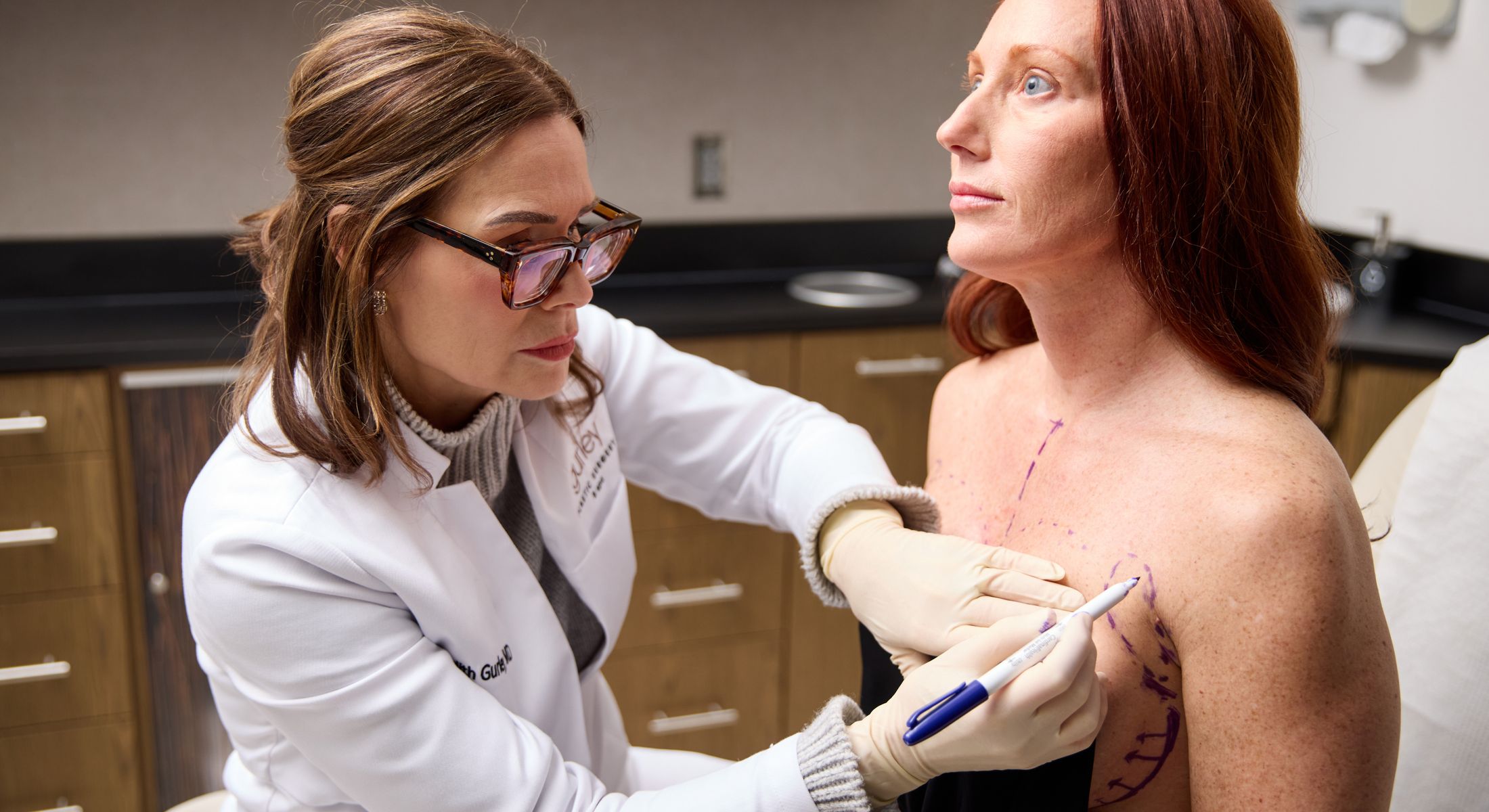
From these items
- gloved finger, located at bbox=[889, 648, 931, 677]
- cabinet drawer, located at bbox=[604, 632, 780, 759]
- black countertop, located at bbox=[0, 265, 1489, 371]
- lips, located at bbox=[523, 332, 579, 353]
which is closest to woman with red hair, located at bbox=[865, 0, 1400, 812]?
gloved finger, located at bbox=[889, 648, 931, 677]

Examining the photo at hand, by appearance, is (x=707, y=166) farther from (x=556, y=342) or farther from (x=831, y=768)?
(x=831, y=768)

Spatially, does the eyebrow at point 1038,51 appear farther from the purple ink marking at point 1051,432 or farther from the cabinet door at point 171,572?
the cabinet door at point 171,572

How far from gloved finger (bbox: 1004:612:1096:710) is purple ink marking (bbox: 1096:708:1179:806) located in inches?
5.2

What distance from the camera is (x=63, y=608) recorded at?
216cm

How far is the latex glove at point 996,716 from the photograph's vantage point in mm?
919

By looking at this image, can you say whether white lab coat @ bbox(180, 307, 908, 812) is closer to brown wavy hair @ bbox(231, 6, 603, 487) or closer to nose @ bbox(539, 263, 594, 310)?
brown wavy hair @ bbox(231, 6, 603, 487)

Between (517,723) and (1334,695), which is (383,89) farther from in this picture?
(1334,695)

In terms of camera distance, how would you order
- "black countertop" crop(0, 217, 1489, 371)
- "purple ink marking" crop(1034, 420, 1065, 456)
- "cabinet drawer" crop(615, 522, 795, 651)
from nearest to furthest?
1. "purple ink marking" crop(1034, 420, 1065, 456)
2. "black countertop" crop(0, 217, 1489, 371)
3. "cabinet drawer" crop(615, 522, 795, 651)

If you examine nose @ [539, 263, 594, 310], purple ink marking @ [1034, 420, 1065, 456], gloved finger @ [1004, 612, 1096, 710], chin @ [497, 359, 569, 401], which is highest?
nose @ [539, 263, 594, 310]

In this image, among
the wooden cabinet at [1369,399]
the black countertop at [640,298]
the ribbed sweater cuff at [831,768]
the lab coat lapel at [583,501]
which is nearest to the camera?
the ribbed sweater cuff at [831,768]

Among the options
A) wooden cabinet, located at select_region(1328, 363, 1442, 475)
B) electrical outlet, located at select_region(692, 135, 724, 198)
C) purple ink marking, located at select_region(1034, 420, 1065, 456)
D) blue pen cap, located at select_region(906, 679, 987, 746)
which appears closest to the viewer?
blue pen cap, located at select_region(906, 679, 987, 746)

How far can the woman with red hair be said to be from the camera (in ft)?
3.03

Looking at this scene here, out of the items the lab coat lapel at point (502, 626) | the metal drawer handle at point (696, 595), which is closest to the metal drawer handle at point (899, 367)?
the metal drawer handle at point (696, 595)

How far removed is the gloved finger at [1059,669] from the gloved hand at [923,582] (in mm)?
98
